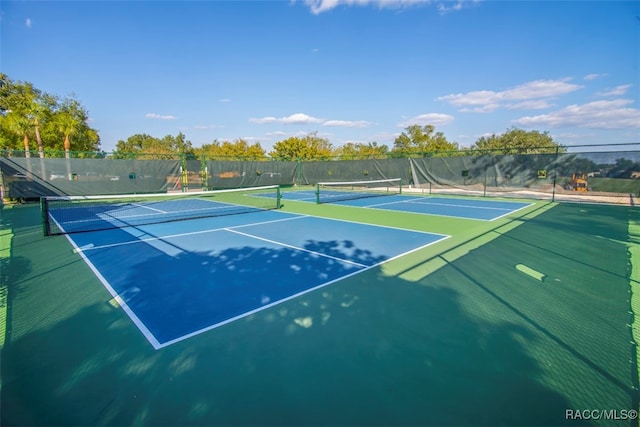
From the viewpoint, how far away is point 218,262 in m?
5.55

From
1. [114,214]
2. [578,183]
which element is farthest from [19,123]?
[578,183]

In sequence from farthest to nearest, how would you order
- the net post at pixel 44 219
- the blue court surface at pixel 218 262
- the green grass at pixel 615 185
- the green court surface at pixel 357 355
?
the green grass at pixel 615 185 < the net post at pixel 44 219 < the blue court surface at pixel 218 262 < the green court surface at pixel 357 355

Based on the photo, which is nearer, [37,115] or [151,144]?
[37,115]

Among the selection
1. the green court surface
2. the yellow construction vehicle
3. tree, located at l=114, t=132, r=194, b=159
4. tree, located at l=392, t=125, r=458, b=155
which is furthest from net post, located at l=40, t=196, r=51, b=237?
tree, located at l=114, t=132, r=194, b=159

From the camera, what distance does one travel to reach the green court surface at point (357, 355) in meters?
2.24

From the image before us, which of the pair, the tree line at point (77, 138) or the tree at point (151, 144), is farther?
the tree at point (151, 144)

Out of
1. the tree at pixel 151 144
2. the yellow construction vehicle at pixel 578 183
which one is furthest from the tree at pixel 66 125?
the tree at pixel 151 144

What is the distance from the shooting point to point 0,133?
2255 cm

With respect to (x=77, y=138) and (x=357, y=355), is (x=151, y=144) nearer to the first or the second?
(x=77, y=138)

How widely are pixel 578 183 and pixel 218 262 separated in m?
15.8

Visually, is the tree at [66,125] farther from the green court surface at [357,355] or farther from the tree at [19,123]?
the green court surface at [357,355]

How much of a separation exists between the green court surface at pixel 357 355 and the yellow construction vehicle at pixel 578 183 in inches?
426

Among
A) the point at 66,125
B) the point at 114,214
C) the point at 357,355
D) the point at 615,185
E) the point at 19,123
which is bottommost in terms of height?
the point at 357,355

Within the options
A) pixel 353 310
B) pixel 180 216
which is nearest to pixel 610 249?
pixel 353 310
